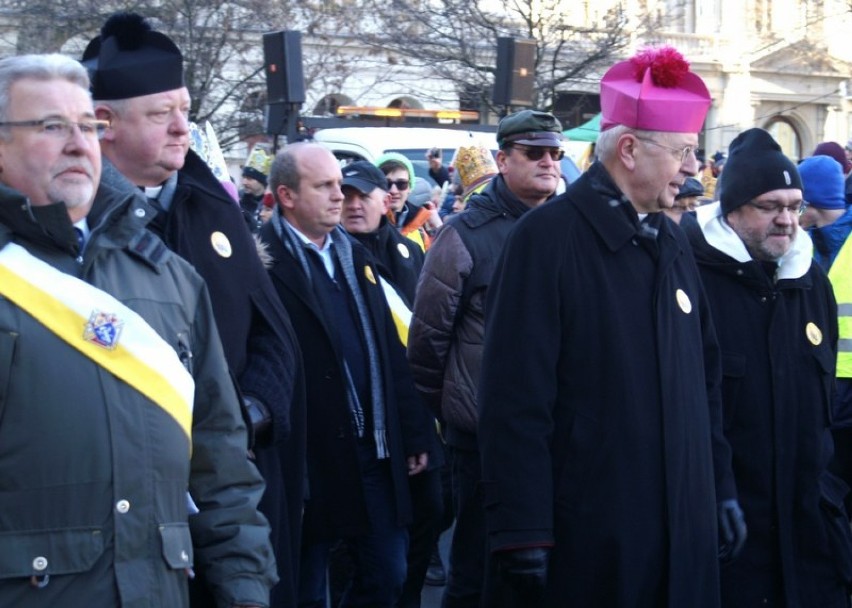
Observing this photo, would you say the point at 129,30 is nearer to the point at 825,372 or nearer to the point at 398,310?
the point at 398,310

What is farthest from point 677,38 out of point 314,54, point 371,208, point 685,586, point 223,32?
point 685,586

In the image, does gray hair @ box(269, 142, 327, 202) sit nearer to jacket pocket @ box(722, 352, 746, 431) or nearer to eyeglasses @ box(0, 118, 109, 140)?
jacket pocket @ box(722, 352, 746, 431)

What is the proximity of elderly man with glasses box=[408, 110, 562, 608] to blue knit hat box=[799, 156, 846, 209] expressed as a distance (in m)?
1.84

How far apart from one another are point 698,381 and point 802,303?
3.37 feet

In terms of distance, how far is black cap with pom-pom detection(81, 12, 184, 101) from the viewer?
4.05 m

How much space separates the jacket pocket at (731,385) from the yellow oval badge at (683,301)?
658mm

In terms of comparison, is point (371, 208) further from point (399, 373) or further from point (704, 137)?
point (704, 137)

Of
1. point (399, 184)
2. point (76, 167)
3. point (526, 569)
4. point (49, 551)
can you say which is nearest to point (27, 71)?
point (76, 167)

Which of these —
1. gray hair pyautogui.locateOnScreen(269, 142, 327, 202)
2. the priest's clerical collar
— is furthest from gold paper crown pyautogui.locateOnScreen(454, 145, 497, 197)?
the priest's clerical collar

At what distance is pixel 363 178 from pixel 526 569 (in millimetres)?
3214

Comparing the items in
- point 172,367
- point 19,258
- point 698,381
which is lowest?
Result: point 698,381

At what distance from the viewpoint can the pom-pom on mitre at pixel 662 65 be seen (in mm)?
4305

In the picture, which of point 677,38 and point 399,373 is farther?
point 677,38

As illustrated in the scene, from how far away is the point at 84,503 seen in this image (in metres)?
3.01
